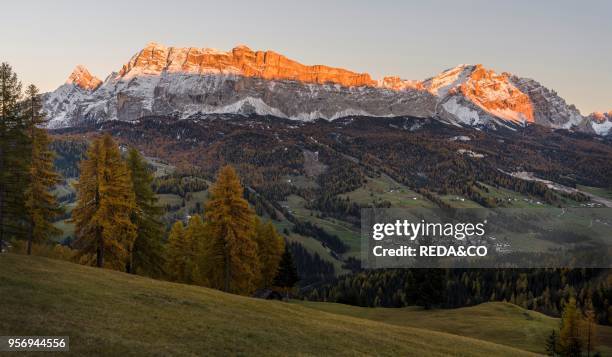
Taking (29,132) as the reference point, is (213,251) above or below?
below

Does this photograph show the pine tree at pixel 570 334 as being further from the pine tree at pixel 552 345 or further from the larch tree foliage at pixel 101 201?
the larch tree foliage at pixel 101 201

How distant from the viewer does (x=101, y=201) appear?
50938 mm

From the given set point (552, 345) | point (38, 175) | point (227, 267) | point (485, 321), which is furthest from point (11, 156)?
point (552, 345)

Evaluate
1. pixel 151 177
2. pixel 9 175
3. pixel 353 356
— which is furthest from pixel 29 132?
pixel 353 356

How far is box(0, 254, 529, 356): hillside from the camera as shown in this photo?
966 inches

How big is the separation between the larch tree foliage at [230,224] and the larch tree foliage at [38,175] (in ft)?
58.1


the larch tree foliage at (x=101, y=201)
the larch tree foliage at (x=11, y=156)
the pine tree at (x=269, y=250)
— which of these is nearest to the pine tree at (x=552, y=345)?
the pine tree at (x=269, y=250)

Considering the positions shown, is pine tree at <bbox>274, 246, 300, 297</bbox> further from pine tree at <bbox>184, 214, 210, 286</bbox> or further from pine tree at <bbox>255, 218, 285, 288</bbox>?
pine tree at <bbox>184, 214, 210, 286</bbox>

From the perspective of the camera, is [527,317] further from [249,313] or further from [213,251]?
[249,313]

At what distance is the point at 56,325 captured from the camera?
2466 centimetres

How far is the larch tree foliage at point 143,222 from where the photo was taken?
6041 centimetres

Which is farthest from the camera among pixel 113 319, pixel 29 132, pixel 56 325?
pixel 29 132

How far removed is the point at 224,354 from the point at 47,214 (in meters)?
34.3

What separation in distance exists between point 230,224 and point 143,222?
10538mm
